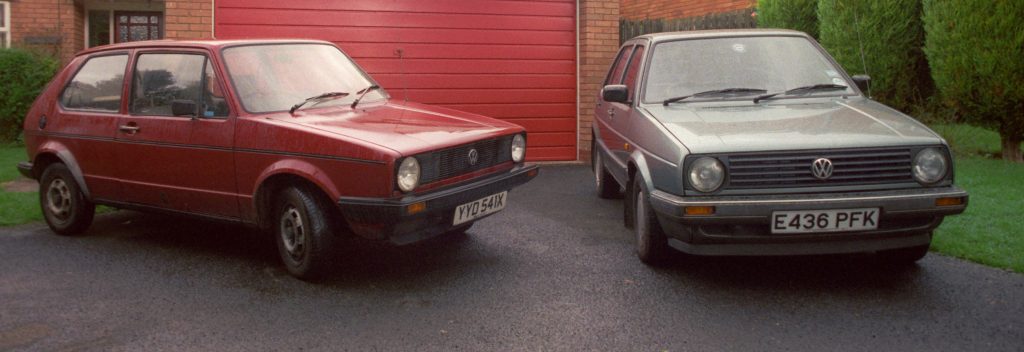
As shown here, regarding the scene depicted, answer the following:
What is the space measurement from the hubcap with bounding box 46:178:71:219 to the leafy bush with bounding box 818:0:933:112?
9.43 metres

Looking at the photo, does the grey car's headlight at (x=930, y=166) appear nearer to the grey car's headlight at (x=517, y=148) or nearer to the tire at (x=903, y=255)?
the tire at (x=903, y=255)

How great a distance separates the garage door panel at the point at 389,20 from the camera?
10.8m

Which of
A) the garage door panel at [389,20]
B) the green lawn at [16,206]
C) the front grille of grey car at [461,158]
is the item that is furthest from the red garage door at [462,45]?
the front grille of grey car at [461,158]

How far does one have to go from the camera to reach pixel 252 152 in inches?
215

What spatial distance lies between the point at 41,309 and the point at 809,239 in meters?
4.05

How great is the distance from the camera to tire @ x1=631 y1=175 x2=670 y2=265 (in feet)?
17.7

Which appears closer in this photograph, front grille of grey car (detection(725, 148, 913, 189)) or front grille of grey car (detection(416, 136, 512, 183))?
front grille of grey car (detection(725, 148, 913, 189))

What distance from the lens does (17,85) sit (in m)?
12.7

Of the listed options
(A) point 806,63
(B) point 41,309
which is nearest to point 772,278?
(A) point 806,63

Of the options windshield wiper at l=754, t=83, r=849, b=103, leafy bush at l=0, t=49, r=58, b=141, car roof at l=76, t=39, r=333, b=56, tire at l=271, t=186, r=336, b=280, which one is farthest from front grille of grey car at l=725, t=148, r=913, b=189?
leafy bush at l=0, t=49, r=58, b=141

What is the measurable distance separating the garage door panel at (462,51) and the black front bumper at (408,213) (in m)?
6.09

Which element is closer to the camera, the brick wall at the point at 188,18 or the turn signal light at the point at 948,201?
the turn signal light at the point at 948,201

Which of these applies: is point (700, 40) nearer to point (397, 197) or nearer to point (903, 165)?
point (903, 165)

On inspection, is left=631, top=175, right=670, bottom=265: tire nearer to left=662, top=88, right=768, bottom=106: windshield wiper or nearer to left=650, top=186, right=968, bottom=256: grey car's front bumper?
left=650, top=186, right=968, bottom=256: grey car's front bumper
